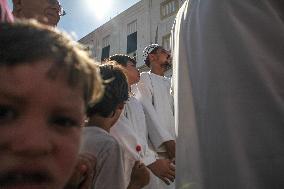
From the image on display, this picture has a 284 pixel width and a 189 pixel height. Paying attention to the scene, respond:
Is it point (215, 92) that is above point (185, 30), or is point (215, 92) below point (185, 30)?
below

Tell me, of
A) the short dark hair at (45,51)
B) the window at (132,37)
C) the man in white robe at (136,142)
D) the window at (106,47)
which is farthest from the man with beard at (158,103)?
the window at (106,47)

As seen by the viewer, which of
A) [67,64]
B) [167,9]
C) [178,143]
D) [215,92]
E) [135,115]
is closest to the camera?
[67,64]

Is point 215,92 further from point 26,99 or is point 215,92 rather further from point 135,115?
point 135,115

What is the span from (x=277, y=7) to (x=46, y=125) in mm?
1021

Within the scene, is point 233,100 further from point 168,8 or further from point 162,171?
point 168,8

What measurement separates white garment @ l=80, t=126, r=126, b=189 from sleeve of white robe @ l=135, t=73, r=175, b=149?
156cm

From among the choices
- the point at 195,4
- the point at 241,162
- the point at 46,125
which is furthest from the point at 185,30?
the point at 46,125

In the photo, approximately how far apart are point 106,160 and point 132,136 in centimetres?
95

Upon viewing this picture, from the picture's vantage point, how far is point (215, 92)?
1466 millimetres

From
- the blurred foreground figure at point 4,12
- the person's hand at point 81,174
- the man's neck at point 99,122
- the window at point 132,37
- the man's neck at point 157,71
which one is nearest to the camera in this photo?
the person's hand at point 81,174

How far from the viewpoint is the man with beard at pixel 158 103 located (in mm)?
3309

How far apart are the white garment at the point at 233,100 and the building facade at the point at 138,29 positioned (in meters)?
15.0

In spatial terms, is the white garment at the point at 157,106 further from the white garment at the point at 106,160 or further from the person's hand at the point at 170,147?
the white garment at the point at 106,160

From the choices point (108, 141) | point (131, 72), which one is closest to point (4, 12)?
point (108, 141)
